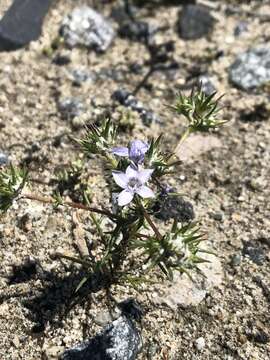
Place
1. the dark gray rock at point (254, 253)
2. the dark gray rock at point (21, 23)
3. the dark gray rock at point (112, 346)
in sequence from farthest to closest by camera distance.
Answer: the dark gray rock at point (21, 23), the dark gray rock at point (254, 253), the dark gray rock at point (112, 346)

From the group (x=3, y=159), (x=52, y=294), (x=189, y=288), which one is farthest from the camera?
(x=3, y=159)

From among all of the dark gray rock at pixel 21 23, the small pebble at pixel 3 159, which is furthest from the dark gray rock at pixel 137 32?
the small pebble at pixel 3 159

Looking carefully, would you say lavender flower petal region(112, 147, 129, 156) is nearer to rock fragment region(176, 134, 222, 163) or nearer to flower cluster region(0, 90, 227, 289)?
flower cluster region(0, 90, 227, 289)

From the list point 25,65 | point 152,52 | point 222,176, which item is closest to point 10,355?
point 222,176

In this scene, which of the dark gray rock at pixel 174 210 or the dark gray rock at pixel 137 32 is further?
the dark gray rock at pixel 137 32

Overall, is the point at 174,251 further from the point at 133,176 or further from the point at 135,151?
the point at 135,151

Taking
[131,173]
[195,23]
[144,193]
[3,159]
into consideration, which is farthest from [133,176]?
[195,23]

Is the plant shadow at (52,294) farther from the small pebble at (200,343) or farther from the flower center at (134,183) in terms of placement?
the flower center at (134,183)
